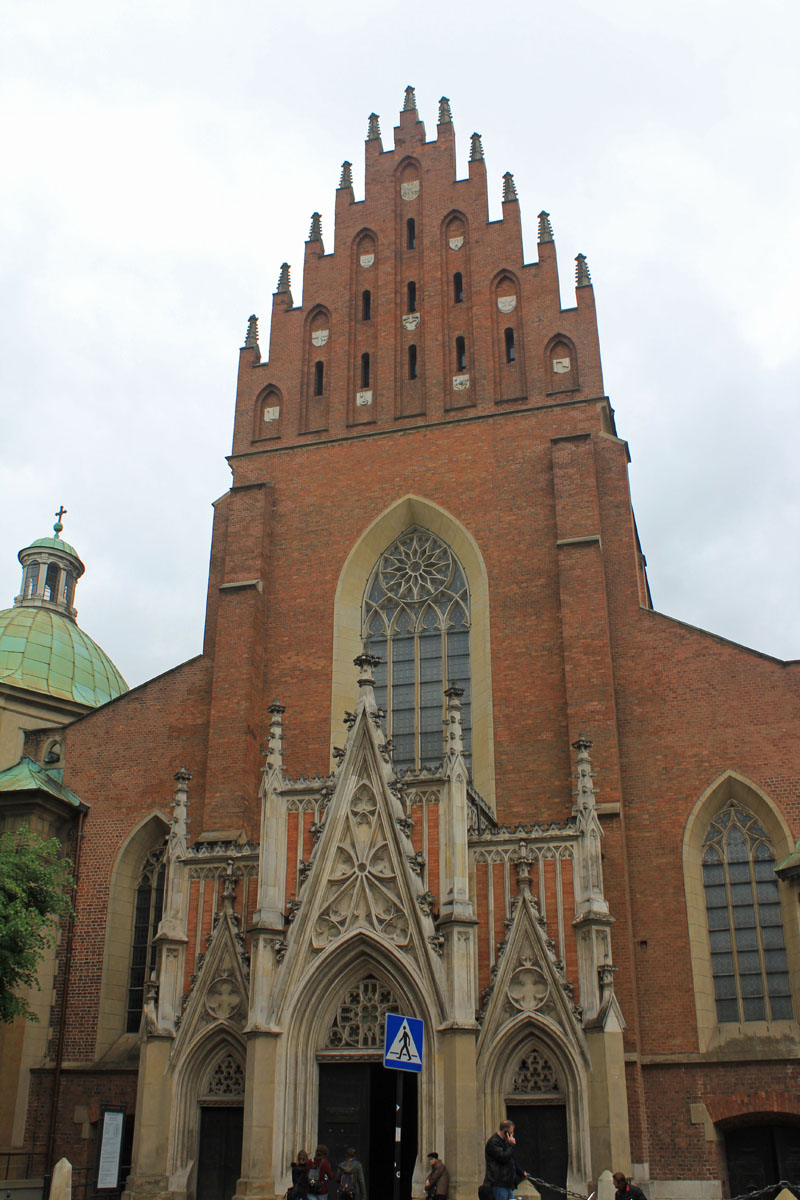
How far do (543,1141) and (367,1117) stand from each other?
103 inches

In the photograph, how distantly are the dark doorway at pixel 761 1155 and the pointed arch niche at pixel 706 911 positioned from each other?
1.41 metres

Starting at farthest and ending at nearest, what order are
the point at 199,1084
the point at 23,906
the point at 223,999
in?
the point at 23,906
the point at 223,999
the point at 199,1084

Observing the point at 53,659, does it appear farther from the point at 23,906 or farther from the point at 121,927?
the point at 23,906

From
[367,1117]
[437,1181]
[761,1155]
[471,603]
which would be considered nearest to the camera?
[437,1181]

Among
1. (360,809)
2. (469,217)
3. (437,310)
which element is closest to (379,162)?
(469,217)

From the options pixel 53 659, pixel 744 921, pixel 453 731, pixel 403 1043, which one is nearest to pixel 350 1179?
pixel 403 1043

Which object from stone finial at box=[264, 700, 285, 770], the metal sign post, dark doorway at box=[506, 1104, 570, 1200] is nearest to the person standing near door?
the metal sign post

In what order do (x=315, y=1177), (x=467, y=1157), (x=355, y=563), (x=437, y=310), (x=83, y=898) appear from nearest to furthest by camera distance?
(x=315, y=1177), (x=467, y=1157), (x=83, y=898), (x=355, y=563), (x=437, y=310)

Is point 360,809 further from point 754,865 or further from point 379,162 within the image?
point 379,162

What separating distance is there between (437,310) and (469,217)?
8.86ft

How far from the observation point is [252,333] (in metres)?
28.2

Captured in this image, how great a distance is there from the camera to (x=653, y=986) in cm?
1917

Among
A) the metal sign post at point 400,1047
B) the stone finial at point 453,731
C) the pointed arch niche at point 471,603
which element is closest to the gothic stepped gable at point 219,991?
the stone finial at point 453,731

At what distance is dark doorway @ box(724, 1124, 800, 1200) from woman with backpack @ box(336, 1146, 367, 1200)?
21.4 feet
